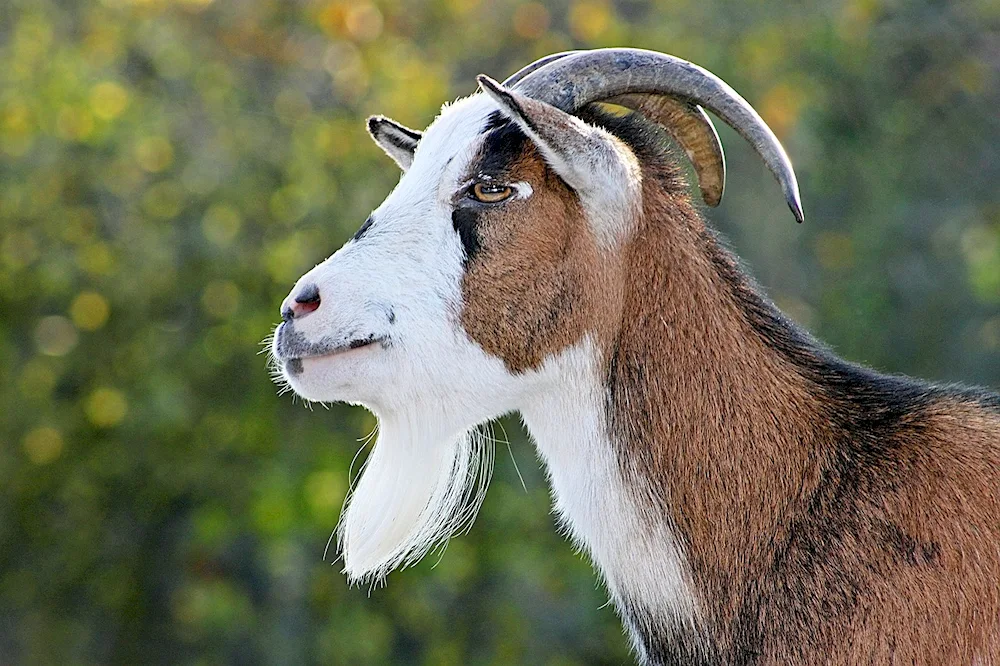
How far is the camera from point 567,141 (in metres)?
2.99

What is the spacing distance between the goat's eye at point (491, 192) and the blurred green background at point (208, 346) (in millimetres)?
4539

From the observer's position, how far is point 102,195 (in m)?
7.83

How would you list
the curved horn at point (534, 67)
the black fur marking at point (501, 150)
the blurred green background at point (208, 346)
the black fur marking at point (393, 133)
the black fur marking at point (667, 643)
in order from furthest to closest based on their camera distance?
the blurred green background at point (208, 346)
the black fur marking at point (393, 133)
the curved horn at point (534, 67)
the black fur marking at point (501, 150)
the black fur marking at point (667, 643)

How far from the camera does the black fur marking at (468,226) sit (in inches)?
122

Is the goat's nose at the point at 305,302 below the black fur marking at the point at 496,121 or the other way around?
below

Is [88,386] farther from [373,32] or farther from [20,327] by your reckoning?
[373,32]

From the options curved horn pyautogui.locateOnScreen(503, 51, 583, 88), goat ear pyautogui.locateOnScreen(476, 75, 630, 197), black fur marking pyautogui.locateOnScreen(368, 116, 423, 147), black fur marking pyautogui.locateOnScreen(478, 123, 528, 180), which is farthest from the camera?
black fur marking pyautogui.locateOnScreen(368, 116, 423, 147)

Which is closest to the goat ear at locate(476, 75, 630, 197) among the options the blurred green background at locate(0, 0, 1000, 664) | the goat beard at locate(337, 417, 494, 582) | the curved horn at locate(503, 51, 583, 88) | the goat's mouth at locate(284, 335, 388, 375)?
the curved horn at locate(503, 51, 583, 88)

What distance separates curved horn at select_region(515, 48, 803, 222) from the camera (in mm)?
3160

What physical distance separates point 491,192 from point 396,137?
1.72 ft

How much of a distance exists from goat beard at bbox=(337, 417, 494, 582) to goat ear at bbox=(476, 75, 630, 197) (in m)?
0.64

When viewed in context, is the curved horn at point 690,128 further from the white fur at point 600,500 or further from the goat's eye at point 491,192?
the white fur at point 600,500

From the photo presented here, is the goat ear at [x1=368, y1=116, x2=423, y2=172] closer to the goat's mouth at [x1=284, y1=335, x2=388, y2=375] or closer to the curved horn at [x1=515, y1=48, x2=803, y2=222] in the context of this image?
the curved horn at [x1=515, y1=48, x2=803, y2=222]

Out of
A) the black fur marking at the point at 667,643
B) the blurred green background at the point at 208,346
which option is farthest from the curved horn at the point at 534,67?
the blurred green background at the point at 208,346
